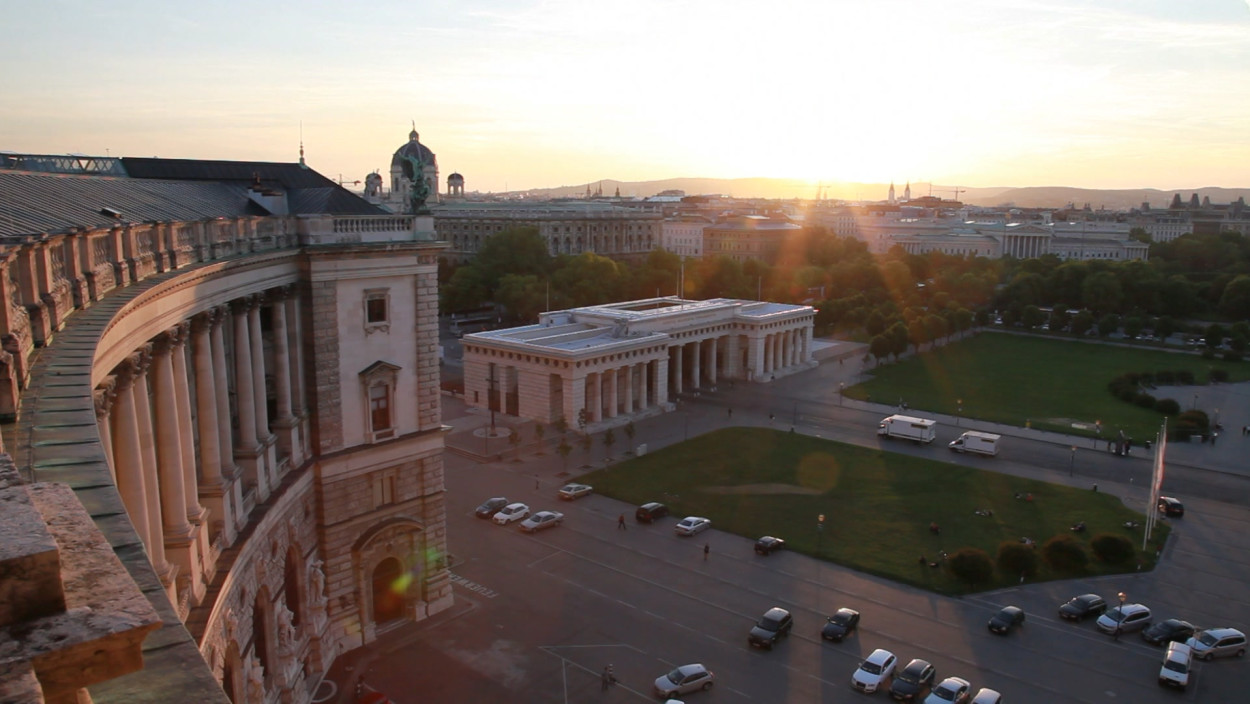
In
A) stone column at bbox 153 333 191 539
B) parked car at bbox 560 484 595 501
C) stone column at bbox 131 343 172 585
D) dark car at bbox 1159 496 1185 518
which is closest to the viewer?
stone column at bbox 131 343 172 585

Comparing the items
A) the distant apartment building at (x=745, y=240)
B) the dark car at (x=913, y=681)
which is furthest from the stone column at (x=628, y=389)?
the distant apartment building at (x=745, y=240)

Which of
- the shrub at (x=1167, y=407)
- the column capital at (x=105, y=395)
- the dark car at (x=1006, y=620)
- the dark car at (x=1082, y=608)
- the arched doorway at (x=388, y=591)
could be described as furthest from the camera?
the shrub at (x=1167, y=407)

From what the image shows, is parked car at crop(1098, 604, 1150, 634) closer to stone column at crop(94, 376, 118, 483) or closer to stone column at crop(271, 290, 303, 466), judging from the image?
stone column at crop(271, 290, 303, 466)

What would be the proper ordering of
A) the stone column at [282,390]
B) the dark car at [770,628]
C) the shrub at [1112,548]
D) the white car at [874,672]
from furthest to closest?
the shrub at [1112,548] → the dark car at [770,628] → the white car at [874,672] → the stone column at [282,390]

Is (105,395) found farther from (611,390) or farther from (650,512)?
(611,390)

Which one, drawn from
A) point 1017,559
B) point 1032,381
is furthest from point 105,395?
point 1032,381

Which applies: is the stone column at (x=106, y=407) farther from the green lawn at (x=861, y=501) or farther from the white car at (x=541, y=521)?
the green lawn at (x=861, y=501)

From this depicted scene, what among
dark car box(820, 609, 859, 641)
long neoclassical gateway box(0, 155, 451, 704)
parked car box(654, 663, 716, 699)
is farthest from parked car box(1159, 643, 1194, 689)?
long neoclassical gateway box(0, 155, 451, 704)
